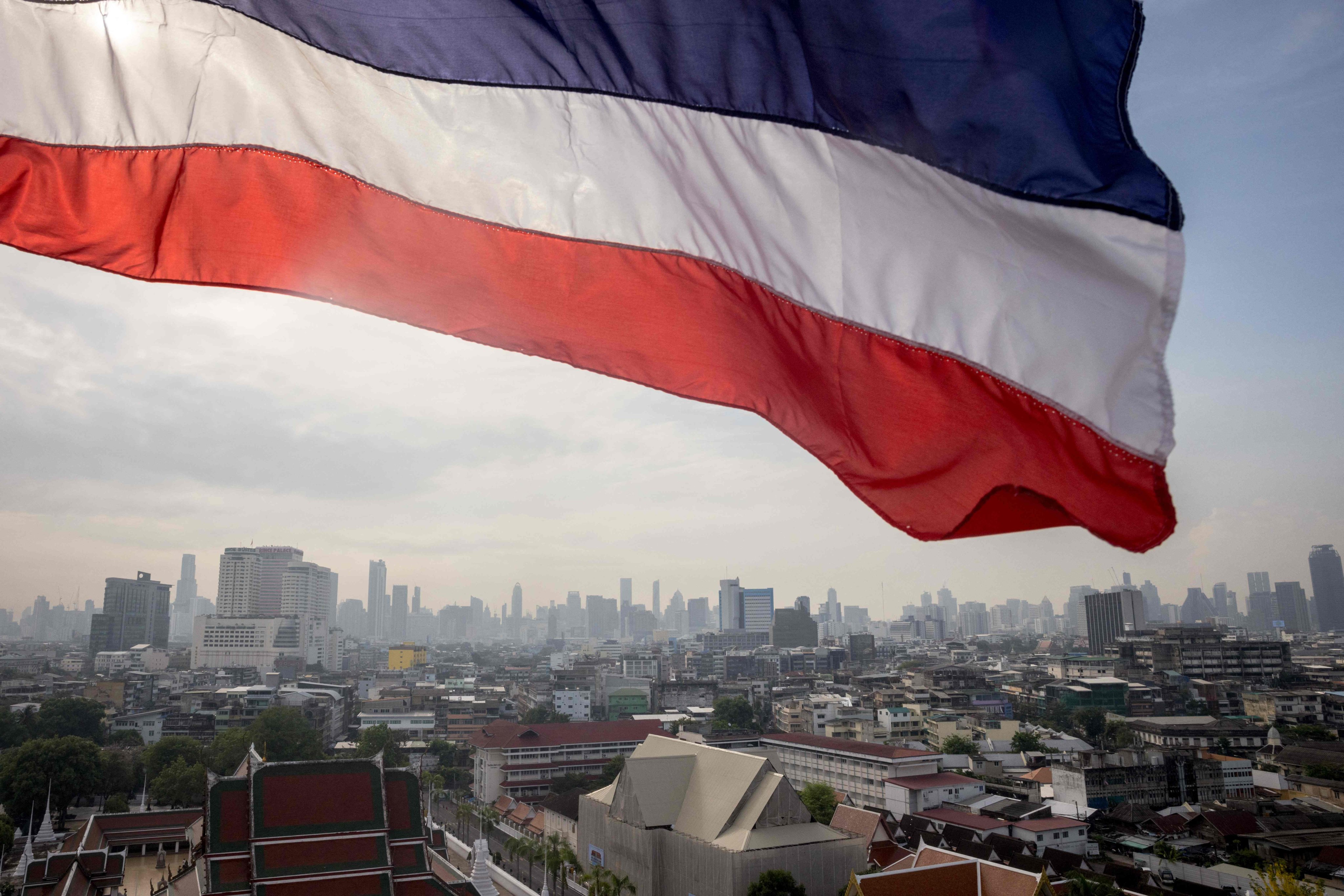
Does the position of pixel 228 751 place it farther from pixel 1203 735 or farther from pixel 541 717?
pixel 1203 735

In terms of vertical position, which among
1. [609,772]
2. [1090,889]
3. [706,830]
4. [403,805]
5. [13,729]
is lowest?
[609,772]

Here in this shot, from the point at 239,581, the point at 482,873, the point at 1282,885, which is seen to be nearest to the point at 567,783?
the point at 482,873

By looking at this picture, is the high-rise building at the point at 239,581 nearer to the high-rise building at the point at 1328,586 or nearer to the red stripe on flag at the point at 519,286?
the red stripe on flag at the point at 519,286

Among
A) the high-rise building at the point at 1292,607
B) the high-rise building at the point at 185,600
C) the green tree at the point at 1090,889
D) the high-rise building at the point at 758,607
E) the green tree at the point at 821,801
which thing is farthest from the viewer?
the high-rise building at the point at 185,600

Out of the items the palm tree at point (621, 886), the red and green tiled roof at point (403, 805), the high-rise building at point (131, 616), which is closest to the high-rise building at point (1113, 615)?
the palm tree at point (621, 886)

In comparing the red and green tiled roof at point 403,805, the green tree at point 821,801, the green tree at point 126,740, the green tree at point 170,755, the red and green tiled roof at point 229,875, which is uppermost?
the red and green tiled roof at point 403,805

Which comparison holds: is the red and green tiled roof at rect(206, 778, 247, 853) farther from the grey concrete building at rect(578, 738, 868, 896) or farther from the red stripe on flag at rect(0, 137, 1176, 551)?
the red stripe on flag at rect(0, 137, 1176, 551)

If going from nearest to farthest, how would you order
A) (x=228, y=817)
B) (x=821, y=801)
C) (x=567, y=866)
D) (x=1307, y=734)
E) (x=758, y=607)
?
(x=228, y=817) → (x=567, y=866) → (x=821, y=801) → (x=1307, y=734) → (x=758, y=607)
